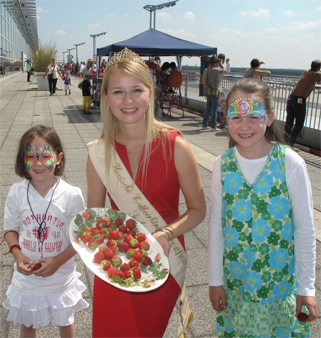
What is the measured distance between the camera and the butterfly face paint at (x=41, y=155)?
2.06 meters

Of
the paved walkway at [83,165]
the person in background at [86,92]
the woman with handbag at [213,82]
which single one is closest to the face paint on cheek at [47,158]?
the paved walkway at [83,165]

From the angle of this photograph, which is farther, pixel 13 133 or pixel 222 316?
pixel 13 133

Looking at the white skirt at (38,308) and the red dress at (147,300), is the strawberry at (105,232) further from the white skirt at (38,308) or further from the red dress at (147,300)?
the white skirt at (38,308)

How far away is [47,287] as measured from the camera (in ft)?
6.62

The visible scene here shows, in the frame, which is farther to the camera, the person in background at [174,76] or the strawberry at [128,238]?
the person in background at [174,76]

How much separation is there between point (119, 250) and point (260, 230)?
0.71 m

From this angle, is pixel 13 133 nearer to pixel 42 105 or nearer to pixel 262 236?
pixel 42 105

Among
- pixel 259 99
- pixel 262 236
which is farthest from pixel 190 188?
pixel 259 99

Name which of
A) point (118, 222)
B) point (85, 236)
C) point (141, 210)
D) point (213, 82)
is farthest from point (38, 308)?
point (213, 82)

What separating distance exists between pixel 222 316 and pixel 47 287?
1.01 metres

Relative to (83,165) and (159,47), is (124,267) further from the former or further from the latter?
(159,47)

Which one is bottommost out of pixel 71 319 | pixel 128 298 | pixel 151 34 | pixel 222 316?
pixel 71 319

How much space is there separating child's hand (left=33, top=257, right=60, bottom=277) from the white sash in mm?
481

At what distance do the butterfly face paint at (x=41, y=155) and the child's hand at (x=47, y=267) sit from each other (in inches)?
20.4
